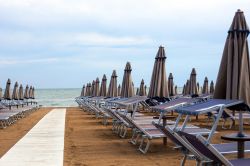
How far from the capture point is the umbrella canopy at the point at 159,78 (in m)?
12.6

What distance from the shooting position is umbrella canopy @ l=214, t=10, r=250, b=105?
574cm

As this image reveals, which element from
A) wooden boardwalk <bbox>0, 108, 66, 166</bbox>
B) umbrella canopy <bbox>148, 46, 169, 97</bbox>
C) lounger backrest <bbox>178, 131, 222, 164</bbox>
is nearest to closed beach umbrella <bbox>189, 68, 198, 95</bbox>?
umbrella canopy <bbox>148, 46, 169, 97</bbox>

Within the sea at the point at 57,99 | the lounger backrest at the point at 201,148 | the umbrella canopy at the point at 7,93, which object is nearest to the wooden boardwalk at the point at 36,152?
the lounger backrest at the point at 201,148

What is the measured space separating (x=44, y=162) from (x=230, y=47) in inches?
133

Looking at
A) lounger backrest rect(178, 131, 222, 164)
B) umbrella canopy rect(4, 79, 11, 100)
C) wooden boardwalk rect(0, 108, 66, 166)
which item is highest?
umbrella canopy rect(4, 79, 11, 100)

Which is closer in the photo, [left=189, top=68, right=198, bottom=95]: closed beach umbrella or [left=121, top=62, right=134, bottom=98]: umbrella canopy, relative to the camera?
[left=121, top=62, right=134, bottom=98]: umbrella canopy

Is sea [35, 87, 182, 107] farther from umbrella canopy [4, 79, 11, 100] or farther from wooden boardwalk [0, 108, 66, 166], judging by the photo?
wooden boardwalk [0, 108, 66, 166]

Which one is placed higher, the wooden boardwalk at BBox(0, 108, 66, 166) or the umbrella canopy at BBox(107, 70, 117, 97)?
the umbrella canopy at BBox(107, 70, 117, 97)

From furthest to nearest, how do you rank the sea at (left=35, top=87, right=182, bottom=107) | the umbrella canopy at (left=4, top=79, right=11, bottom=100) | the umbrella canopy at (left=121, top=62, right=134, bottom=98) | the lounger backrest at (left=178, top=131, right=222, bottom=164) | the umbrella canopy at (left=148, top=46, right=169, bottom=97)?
the sea at (left=35, top=87, right=182, bottom=107), the umbrella canopy at (left=4, top=79, right=11, bottom=100), the umbrella canopy at (left=121, top=62, right=134, bottom=98), the umbrella canopy at (left=148, top=46, right=169, bottom=97), the lounger backrest at (left=178, top=131, right=222, bottom=164)

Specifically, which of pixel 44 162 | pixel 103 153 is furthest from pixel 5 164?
pixel 103 153

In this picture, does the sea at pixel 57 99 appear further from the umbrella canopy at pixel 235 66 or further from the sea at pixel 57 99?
the umbrella canopy at pixel 235 66

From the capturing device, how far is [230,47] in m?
6.23

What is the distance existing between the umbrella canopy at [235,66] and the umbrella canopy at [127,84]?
30.4 ft

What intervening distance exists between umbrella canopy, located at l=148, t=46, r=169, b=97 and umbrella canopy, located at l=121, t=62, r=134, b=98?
2624mm
